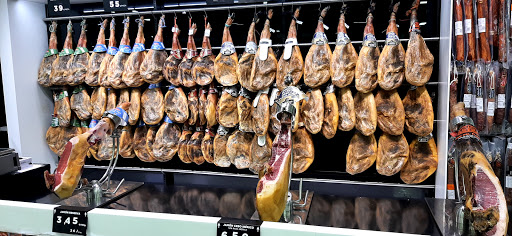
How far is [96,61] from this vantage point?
13.0 feet

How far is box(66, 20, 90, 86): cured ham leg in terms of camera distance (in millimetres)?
3982

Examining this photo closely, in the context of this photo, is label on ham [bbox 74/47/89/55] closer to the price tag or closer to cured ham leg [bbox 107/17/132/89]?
cured ham leg [bbox 107/17/132/89]

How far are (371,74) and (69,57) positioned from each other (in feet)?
11.0

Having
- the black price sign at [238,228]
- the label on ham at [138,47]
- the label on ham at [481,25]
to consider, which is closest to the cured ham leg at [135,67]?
the label on ham at [138,47]

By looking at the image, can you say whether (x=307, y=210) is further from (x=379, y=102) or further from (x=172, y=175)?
(x=172, y=175)

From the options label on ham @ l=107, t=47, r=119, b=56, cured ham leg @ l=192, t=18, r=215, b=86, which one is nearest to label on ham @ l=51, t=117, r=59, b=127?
label on ham @ l=107, t=47, r=119, b=56

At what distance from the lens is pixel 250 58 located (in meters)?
3.40

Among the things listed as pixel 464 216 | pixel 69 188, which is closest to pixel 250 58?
pixel 69 188

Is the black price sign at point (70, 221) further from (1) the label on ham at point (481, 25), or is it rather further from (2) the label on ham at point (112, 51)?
(1) the label on ham at point (481, 25)

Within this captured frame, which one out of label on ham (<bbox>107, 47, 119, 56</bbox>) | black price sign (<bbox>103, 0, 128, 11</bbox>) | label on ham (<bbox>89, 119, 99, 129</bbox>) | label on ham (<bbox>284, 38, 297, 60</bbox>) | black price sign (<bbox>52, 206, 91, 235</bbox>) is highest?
black price sign (<bbox>103, 0, 128, 11</bbox>)

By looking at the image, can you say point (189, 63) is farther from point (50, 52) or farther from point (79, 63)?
point (50, 52)

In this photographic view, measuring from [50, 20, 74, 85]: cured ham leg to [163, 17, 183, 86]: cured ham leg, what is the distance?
1.26 metres

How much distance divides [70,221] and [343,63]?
8.01ft

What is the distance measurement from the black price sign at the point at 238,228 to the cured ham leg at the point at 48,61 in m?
3.64
